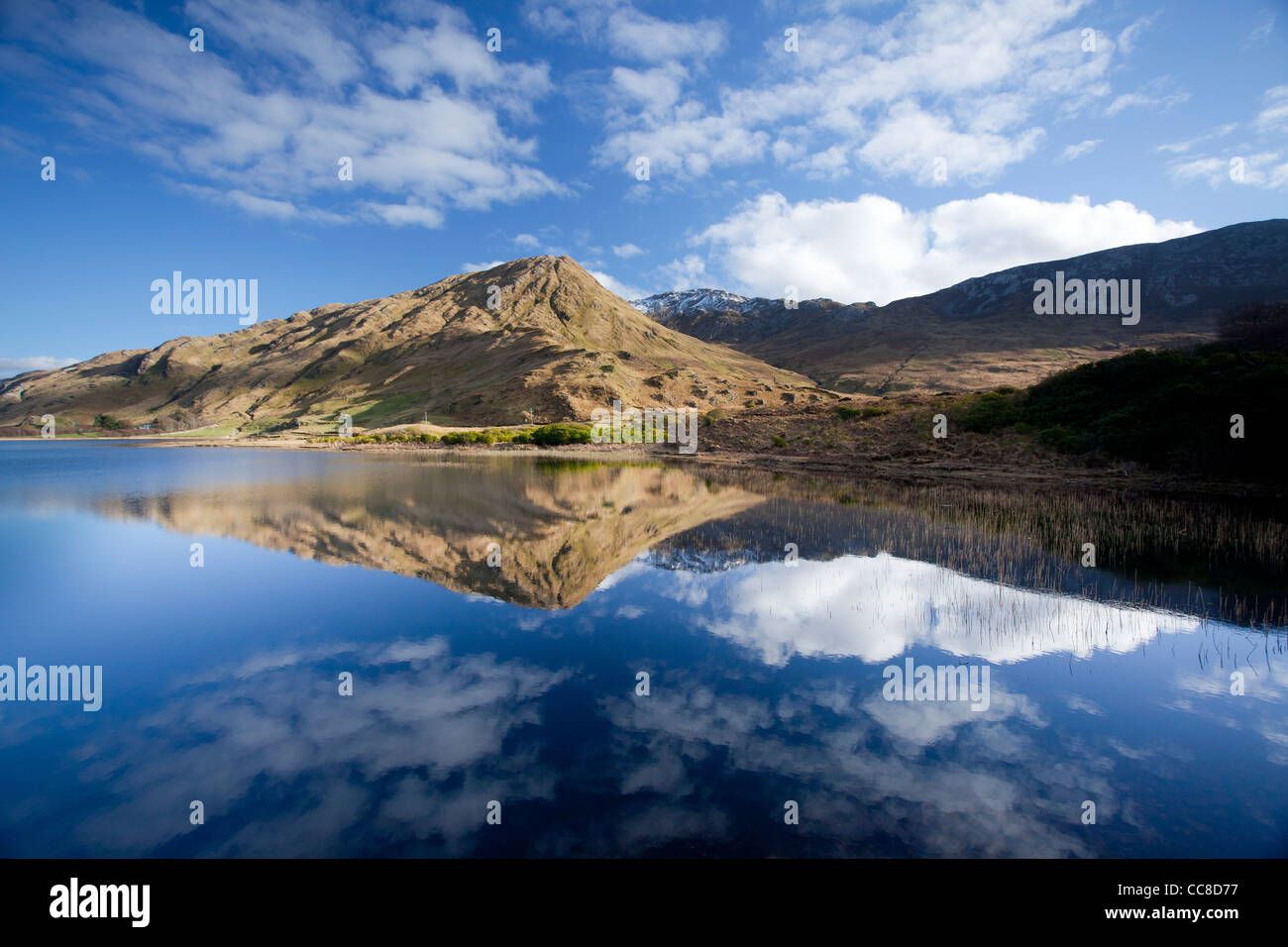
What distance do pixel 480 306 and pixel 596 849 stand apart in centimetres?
21285

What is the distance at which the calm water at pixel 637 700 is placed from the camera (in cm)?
Answer: 532

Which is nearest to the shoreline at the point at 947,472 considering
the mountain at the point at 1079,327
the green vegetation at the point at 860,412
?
the green vegetation at the point at 860,412

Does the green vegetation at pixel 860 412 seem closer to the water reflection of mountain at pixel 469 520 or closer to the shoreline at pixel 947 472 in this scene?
the shoreline at pixel 947 472

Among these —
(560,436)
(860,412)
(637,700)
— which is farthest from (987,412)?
(560,436)

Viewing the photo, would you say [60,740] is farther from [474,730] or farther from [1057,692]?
[1057,692]

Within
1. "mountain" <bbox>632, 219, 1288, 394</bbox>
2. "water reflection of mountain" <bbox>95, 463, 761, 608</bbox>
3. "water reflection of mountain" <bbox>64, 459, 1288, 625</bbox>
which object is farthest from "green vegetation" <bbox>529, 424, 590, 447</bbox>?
"mountain" <bbox>632, 219, 1288, 394</bbox>

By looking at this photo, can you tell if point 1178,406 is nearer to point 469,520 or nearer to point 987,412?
point 987,412

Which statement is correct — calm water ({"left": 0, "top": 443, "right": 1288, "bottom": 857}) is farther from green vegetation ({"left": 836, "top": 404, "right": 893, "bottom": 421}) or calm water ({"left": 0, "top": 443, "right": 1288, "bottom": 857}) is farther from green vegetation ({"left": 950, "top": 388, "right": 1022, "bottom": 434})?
green vegetation ({"left": 836, "top": 404, "right": 893, "bottom": 421})

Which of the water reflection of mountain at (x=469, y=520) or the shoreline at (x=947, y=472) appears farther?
the shoreline at (x=947, y=472)

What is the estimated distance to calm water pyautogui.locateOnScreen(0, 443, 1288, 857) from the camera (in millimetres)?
5324

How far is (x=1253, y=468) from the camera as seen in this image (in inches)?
1113

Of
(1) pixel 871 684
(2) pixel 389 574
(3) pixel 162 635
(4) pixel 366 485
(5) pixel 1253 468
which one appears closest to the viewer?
(1) pixel 871 684
